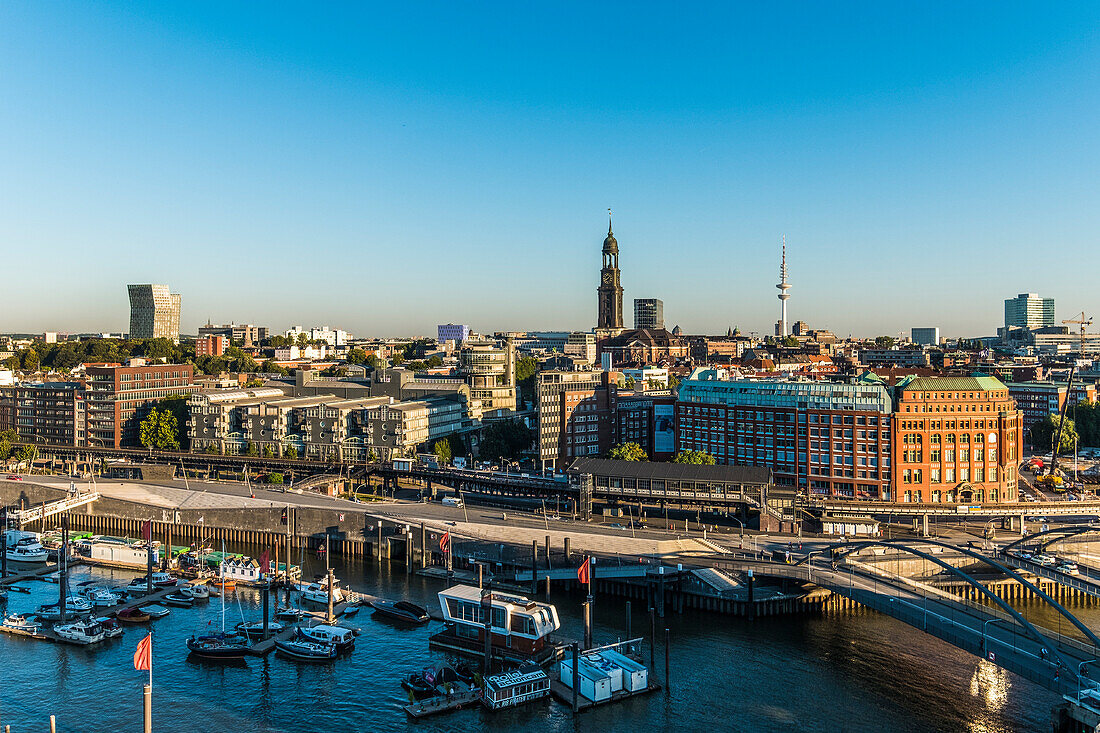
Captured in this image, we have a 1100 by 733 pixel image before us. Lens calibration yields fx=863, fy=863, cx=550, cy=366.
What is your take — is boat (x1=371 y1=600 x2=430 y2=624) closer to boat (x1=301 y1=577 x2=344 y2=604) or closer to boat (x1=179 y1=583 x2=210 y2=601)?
boat (x1=301 y1=577 x2=344 y2=604)

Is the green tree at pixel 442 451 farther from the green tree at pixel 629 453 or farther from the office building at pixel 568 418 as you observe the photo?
the green tree at pixel 629 453

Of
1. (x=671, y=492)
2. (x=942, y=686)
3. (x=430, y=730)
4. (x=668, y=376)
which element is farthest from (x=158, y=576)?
(x=668, y=376)

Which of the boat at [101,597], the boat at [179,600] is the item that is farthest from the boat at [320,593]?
the boat at [101,597]

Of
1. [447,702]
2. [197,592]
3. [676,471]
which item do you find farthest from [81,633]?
[676,471]

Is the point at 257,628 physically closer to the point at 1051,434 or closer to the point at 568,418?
the point at 568,418

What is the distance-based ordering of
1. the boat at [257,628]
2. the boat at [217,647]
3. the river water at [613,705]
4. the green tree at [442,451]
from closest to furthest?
the river water at [613,705], the boat at [217,647], the boat at [257,628], the green tree at [442,451]

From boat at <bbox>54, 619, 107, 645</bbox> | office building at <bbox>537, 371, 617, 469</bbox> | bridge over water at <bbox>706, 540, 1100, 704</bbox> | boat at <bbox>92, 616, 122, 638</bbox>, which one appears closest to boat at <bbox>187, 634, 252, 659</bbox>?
boat at <bbox>92, 616, 122, 638</bbox>

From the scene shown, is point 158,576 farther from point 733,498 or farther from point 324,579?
point 733,498
